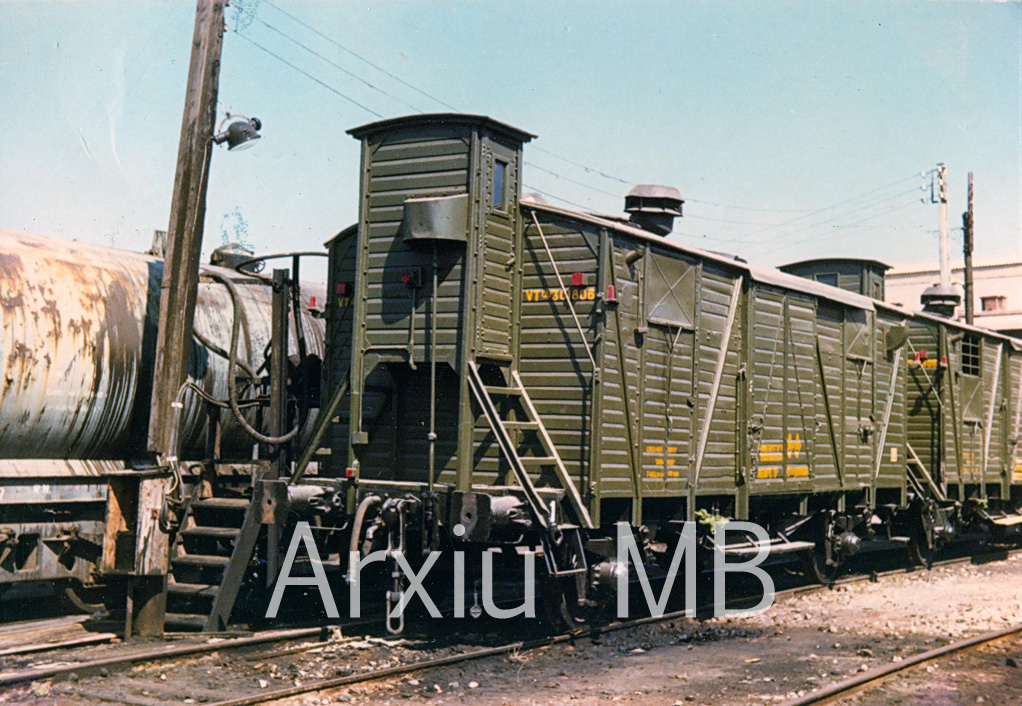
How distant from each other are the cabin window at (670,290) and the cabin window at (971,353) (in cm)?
986

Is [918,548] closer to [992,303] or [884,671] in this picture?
[884,671]

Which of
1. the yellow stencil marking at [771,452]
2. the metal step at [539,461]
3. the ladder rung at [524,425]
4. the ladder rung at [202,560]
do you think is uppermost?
the ladder rung at [524,425]

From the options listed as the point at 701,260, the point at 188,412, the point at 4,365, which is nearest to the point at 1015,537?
the point at 701,260

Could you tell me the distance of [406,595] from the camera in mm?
9773

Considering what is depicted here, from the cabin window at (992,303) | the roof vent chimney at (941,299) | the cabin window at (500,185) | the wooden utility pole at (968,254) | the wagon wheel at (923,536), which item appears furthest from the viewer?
the cabin window at (992,303)

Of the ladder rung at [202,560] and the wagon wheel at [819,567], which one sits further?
the wagon wheel at [819,567]

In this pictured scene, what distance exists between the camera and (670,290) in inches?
436

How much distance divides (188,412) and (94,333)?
1.41m

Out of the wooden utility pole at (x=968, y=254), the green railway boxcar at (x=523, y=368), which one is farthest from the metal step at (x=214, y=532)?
the wooden utility pole at (x=968, y=254)

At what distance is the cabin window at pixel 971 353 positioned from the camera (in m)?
19.1

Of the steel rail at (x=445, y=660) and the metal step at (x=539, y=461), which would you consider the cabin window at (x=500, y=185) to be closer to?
the metal step at (x=539, y=461)

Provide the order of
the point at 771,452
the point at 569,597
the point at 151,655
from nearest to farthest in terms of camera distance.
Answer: the point at 151,655 → the point at 569,597 → the point at 771,452

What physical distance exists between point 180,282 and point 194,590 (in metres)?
3.05

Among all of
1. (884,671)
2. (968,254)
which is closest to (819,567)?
(884,671)
